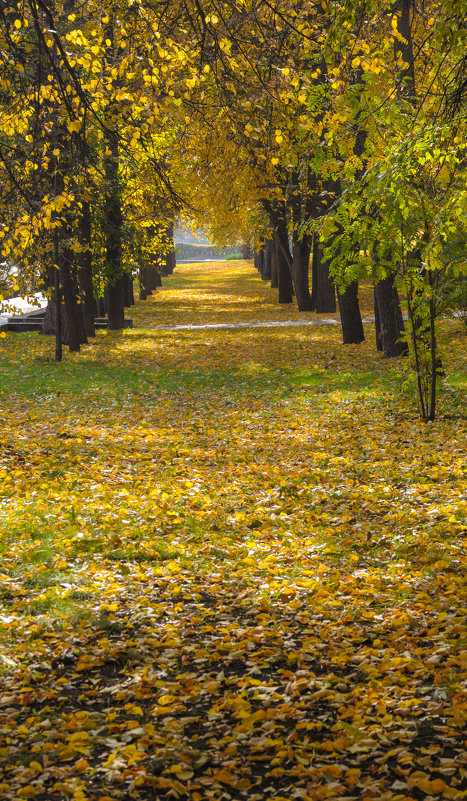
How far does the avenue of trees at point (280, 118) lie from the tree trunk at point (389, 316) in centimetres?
4

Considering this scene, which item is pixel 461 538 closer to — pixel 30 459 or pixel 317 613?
pixel 317 613

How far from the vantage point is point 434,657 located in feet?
14.6

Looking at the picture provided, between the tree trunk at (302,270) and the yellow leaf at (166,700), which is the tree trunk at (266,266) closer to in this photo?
the tree trunk at (302,270)

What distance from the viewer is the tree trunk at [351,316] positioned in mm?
17375

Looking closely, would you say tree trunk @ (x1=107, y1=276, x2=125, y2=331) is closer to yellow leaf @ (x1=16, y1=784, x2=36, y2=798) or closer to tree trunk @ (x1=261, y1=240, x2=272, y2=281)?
yellow leaf @ (x1=16, y1=784, x2=36, y2=798)

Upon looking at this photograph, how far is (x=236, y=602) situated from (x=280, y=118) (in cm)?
872

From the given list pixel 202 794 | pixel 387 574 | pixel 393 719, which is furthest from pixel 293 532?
pixel 202 794

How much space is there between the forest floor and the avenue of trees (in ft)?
7.05

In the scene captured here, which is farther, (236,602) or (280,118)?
(280,118)

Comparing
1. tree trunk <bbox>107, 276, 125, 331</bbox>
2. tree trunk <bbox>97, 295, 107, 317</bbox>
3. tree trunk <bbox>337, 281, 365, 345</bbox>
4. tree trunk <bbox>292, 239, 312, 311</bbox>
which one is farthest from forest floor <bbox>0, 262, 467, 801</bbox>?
tree trunk <bbox>97, 295, 107, 317</bbox>

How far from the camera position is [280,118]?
1195 centimetres

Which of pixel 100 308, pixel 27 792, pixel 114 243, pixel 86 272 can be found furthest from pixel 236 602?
pixel 100 308

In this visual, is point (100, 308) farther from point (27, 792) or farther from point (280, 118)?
point (27, 792)

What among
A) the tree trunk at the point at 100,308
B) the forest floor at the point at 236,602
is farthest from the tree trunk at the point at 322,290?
the forest floor at the point at 236,602
